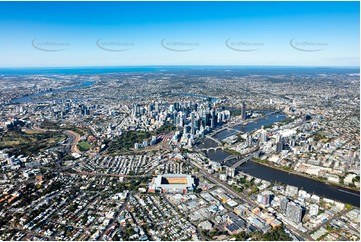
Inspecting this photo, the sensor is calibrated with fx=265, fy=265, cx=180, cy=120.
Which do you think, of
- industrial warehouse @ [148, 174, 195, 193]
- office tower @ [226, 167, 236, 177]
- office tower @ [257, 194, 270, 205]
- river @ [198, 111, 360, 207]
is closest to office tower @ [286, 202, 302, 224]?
office tower @ [257, 194, 270, 205]

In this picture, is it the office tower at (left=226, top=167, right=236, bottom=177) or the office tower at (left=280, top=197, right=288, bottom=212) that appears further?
the office tower at (left=226, top=167, right=236, bottom=177)

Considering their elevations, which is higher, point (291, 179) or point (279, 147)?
point (279, 147)

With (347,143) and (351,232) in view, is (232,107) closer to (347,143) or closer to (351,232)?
(347,143)

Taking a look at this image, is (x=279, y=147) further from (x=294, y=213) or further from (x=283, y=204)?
(x=294, y=213)

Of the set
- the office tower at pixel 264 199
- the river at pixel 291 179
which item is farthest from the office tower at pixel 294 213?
the river at pixel 291 179

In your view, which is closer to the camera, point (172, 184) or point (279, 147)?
point (172, 184)

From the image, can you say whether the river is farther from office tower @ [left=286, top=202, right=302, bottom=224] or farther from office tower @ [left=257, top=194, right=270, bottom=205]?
office tower @ [left=286, top=202, right=302, bottom=224]

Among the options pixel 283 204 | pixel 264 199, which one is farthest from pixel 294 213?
pixel 264 199
